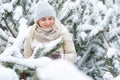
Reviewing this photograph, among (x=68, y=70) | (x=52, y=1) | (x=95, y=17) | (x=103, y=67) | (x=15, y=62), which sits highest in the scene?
(x=52, y=1)

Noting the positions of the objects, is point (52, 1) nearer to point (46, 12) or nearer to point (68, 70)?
point (46, 12)

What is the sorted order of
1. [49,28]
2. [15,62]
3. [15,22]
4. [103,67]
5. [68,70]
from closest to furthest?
[68,70] → [15,62] → [49,28] → [15,22] → [103,67]

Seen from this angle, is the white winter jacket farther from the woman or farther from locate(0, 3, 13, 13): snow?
locate(0, 3, 13, 13): snow

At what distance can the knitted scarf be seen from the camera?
3773 millimetres

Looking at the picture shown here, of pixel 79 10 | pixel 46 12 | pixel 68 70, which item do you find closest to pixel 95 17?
pixel 79 10

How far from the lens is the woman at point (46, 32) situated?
3.76 metres

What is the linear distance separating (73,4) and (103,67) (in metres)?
0.90

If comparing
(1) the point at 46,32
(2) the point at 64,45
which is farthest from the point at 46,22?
(2) the point at 64,45

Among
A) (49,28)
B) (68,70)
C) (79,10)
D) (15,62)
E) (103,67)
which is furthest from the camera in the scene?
(79,10)

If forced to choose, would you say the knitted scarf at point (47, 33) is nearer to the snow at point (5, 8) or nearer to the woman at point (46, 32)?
the woman at point (46, 32)

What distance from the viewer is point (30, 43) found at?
3.91 m

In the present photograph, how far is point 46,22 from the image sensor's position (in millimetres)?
3723

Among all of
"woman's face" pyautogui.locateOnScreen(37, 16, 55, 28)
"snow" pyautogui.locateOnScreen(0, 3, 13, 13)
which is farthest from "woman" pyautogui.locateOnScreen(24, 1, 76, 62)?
"snow" pyautogui.locateOnScreen(0, 3, 13, 13)

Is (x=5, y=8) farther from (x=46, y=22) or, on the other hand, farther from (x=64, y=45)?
(x=64, y=45)
